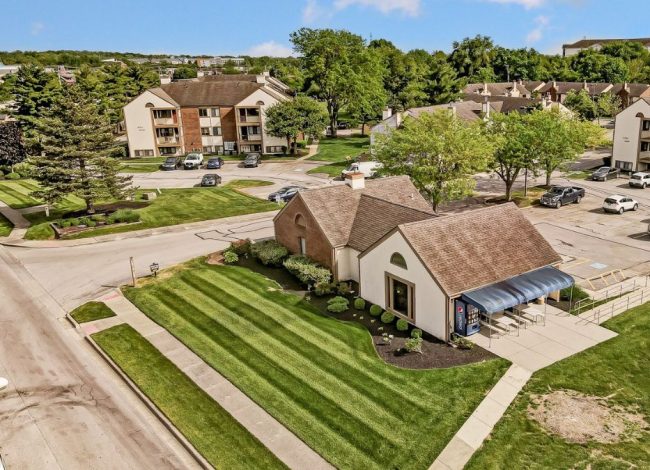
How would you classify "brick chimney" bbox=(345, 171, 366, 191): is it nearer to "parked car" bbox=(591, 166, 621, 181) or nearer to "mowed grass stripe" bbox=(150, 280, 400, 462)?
"mowed grass stripe" bbox=(150, 280, 400, 462)

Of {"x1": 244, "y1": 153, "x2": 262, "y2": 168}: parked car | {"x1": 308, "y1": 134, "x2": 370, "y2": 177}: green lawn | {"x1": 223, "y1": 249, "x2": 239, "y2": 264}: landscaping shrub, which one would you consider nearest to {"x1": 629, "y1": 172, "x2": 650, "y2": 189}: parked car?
{"x1": 308, "y1": 134, "x2": 370, "y2": 177}: green lawn

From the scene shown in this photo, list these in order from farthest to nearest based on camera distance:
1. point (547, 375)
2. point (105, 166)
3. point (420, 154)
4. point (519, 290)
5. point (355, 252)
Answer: point (105, 166)
point (420, 154)
point (355, 252)
point (519, 290)
point (547, 375)

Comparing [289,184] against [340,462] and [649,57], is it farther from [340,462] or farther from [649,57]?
[649,57]

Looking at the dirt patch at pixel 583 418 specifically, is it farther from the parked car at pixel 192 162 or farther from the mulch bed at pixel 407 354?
the parked car at pixel 192 162

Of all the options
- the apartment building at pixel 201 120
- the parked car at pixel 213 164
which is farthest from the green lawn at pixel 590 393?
the apartment building at pixel 201 120

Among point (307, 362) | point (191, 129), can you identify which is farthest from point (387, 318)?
point (191, 129)

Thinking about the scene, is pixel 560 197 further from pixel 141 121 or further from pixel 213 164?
pixel 141 121

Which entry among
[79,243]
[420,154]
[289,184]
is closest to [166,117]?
[289,184]
